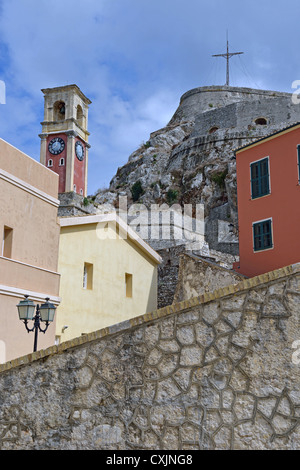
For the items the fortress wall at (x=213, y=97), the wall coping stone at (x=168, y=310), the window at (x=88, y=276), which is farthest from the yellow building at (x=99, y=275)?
the fortress wall at (x=213, y=97)

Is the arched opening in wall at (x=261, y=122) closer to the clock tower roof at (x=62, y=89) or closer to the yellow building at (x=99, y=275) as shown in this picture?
the clock tower roof at (x=62, y=89)

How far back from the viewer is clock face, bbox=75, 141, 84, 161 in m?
48.6

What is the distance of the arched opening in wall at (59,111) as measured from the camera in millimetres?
49900

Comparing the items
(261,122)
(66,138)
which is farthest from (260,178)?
(66,138)

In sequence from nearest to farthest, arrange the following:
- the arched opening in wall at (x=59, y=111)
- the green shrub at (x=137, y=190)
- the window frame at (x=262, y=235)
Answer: the window frame at (x=262, y=235), the arched opening in wall at (x=59, y=111), the green shrub at (x=137, y=190)

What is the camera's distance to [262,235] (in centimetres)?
1684

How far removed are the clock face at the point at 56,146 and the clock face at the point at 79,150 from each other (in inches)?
54.6

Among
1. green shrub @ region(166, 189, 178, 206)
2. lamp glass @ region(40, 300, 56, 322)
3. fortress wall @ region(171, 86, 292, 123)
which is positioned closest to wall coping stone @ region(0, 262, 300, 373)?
lamp glass @ region(40, 300, 56, 322)

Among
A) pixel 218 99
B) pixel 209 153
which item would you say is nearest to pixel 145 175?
pixel 209 153

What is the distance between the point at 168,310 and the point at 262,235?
11.5 meters

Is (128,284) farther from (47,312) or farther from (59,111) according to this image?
(59,111)
